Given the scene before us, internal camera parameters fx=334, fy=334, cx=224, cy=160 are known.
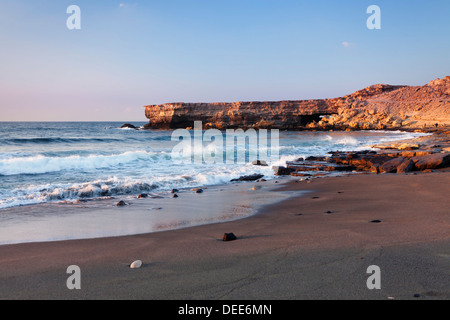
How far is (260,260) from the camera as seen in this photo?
3172 mm

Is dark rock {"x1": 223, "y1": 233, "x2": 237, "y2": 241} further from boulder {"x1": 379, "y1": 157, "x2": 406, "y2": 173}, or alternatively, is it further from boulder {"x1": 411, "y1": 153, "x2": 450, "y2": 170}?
boulder {"x1": 411, "y1": 153, "x2": 450, "y2": 170}

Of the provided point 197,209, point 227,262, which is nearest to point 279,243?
point 227,262

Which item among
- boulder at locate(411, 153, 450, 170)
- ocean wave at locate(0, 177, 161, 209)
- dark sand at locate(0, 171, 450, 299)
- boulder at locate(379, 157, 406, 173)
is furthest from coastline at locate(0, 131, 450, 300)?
boulder at locate(411, 153, 450, 170)

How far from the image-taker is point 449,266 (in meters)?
2.80

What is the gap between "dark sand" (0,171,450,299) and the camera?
2.51 meters

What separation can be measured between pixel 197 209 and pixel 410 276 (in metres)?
4.29

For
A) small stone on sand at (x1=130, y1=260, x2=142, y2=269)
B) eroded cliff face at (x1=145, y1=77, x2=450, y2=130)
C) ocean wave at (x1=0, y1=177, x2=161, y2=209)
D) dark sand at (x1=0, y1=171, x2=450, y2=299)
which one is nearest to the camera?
dark sand at (x1=0, y1=171, x2=450, y2=299)

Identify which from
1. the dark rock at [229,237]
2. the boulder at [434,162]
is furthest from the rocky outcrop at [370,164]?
the dark rock at [229,237]

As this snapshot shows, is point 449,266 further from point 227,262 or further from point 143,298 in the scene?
point 143,298

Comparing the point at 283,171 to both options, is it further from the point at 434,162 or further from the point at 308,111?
the point at 308,111

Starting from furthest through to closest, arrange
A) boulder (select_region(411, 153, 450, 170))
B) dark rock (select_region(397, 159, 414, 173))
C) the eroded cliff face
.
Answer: the eroded cliff face < boulder (select_region(411, 153, 450, 170)) < dark rock (select_region(397, 159, 414, 173))

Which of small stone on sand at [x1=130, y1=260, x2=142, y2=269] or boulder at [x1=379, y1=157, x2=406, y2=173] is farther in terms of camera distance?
boulder at [x1=379, y1=157, x2=406, y2=173]

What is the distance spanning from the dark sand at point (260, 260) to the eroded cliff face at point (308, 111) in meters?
52.6

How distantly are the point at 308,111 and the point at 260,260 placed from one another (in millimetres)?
61728
